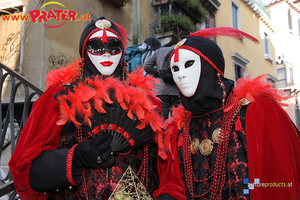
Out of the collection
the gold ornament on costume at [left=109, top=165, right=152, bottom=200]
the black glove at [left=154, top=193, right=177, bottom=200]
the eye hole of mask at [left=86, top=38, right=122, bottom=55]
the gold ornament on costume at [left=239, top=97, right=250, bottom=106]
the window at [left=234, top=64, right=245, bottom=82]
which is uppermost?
the window at [left=234, top=64, right=245, bottom=82]

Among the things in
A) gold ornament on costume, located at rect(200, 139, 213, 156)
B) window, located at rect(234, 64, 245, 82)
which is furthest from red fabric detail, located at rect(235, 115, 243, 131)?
window, located at rect(234, 64, 245, 82)

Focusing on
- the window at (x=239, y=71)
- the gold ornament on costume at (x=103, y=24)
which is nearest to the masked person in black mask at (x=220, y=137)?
the gold ornament on costume at (x=103, y=24)

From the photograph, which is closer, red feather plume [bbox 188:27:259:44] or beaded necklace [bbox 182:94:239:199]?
beaded necklace [bbox 182:94:239:199]

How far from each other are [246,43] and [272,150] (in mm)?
13094

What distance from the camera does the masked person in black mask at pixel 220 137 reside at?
1.67 m

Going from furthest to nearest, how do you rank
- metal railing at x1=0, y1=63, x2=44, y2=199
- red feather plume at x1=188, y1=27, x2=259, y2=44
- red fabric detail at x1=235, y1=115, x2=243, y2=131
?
metal railing at x1=0, y1=63, x2=44, y2=199
red feather plume at x1=188, y1=27, x2=259, y2=44
red fabric detail at x1=235, y1=115, x2=243, y2=131

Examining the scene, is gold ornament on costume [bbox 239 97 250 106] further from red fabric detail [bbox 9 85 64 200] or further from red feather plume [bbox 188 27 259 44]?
red fabric detail [bbox 9 85 64 200]

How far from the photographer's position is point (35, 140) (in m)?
1.80

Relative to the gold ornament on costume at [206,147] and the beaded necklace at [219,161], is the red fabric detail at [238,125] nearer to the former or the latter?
the beaded necklace at [219,161]

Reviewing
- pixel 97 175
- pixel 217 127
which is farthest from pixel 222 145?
pixel 97 175

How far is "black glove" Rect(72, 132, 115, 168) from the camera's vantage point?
169cm

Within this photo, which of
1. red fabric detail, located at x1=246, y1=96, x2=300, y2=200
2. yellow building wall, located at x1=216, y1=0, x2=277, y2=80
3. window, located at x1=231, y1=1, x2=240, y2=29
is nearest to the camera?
red fabric detail, located at x1=246, y1=96, x2=300, y2=200

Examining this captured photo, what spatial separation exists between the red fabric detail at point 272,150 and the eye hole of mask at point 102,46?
1150mm

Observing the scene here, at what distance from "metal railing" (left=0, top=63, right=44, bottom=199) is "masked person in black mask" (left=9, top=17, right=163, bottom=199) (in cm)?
67
